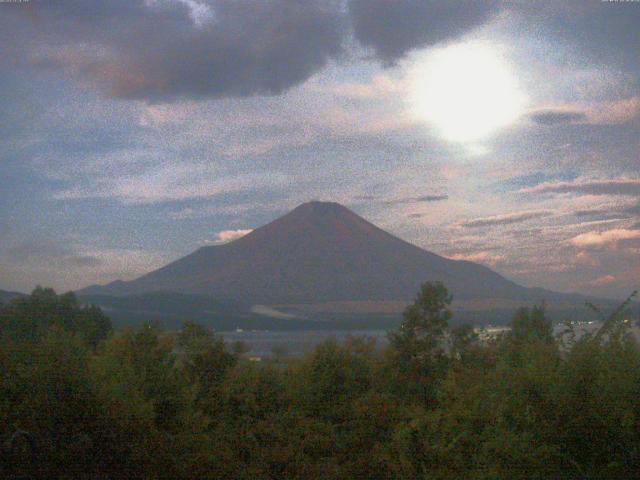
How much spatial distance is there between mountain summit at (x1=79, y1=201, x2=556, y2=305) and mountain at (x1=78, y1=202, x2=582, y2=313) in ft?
0.61

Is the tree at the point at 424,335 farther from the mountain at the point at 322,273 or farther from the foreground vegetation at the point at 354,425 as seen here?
the mountain at the point at 322,273

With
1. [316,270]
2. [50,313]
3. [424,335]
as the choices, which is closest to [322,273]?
[316,270]

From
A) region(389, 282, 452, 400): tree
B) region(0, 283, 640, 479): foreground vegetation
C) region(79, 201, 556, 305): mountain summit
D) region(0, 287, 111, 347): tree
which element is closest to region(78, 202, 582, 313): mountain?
region(79, 201, 556, 305): mountain summit

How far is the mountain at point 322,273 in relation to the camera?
110750 millimetres

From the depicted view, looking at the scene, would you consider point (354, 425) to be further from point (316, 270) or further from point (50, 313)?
Answer: point (316, 270)

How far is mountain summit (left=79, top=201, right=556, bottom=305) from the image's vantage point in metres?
115

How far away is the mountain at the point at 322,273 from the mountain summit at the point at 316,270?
187 millimetres

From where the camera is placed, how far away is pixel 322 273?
132 m

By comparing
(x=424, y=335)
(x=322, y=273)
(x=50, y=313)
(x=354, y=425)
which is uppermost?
(x=322, y=273)

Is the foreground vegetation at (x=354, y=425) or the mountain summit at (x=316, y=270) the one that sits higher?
the mountain summit at (x=316, y=270)

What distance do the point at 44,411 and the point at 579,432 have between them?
519 centimetres

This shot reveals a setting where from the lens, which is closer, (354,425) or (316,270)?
(354,425)

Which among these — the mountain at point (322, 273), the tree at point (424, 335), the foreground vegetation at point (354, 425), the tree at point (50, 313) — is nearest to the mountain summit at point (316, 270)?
the mountain at point (322, 273)

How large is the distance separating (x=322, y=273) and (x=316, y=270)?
1.99 metres
